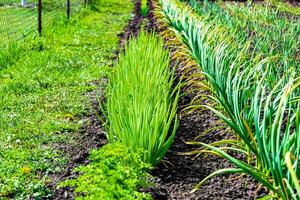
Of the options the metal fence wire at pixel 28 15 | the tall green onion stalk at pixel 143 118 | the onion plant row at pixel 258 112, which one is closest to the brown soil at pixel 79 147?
the tall green onion stalk at pixel 143 118

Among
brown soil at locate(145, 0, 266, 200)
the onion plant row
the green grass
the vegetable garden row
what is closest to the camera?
the onion plant row

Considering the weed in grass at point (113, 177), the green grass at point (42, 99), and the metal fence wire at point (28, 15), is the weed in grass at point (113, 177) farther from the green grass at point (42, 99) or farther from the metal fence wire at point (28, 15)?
the metal fence wire at point (28, 15)

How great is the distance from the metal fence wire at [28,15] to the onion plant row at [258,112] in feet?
10.3

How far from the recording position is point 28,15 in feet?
38.5

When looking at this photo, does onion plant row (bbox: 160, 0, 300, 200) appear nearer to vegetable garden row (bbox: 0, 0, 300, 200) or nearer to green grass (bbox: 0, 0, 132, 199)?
vegetable garden row (bbox: 0, 0, 300, 200)

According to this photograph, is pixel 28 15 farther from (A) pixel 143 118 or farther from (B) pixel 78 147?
(A) pixel 143 118

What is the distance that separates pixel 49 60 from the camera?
6996 mm

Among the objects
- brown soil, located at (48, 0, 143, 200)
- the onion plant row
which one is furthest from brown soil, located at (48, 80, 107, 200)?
the onion plant row

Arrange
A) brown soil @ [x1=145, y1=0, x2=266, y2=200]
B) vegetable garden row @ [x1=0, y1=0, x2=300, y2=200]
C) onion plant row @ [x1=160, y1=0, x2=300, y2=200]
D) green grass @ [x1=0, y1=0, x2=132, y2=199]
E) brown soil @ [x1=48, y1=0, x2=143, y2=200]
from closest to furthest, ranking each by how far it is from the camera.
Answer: onion plant row @ [x1=160, y1=0, x2=300, y2=200] < vegetable garden row @ [x1=0, y1=0, x2=300, y2=200] < brown soil @ [x1=145, y1=0, x2=266, y2=200] < brown soil @ [x1=48, y1=0, x2=143, y2=200] < green grass @ [x1=0, y1=0, x2=132, y2=199]

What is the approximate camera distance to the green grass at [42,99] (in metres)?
3.59

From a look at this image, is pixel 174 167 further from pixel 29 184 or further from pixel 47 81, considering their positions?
pixel 47 81

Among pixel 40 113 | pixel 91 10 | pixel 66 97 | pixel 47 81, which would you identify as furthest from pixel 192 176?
pixel 91 10

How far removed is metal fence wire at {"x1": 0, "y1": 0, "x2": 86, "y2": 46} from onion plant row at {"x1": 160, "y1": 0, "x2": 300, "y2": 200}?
3.15 m

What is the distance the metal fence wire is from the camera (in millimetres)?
8688
